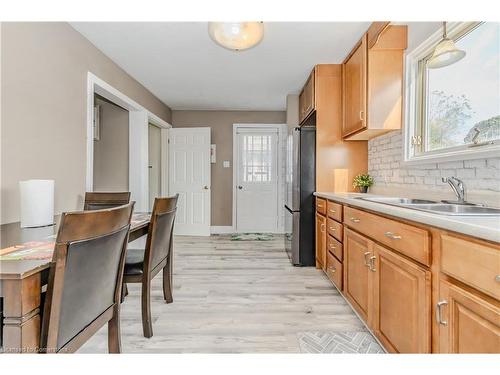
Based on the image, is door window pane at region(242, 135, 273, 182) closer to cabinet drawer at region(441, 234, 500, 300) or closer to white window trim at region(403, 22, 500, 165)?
white window trim at region(403, 22, 500, 165)

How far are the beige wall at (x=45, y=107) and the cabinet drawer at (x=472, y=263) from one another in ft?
7.81

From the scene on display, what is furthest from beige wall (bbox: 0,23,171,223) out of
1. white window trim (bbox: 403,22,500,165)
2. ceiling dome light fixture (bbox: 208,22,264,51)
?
white window trim (bbox: 403,22,500,165)

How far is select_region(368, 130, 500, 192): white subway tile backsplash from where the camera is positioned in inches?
67.3

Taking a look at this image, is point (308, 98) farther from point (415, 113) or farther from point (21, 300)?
point (21, 300)

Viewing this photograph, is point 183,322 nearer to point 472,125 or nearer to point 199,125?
point 472,125

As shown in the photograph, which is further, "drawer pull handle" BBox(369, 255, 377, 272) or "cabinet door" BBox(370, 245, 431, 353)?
"drawer pull handle" BBox(369, 255, 377, 272)

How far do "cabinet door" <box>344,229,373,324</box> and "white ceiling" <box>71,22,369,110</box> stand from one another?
1.80 meters

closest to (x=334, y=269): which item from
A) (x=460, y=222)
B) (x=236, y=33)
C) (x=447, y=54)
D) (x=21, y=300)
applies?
(x=460, y=222)

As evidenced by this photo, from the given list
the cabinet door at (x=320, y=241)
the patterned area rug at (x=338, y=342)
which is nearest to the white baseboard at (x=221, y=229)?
the cabinet door at (x=320, y=241)

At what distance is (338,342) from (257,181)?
13.0 ft

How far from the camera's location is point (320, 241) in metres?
3.20

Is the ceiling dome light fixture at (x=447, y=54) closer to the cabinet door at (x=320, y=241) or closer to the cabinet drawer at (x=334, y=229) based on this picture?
the cabinet drawer at (x=334, y=229)

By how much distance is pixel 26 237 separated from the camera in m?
1.43
